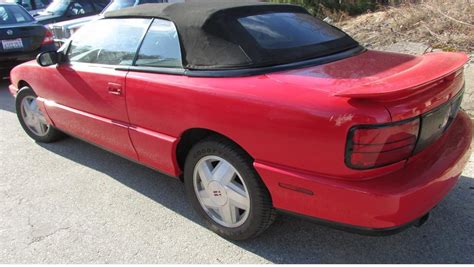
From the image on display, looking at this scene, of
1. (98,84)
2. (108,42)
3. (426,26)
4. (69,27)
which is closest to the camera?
(98,84)

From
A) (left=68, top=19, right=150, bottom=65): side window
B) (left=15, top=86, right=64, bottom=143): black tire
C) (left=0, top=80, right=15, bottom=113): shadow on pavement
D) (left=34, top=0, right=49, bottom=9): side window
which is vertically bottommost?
(left=0, top=80, right=15, bottom=113): shadow on pavement

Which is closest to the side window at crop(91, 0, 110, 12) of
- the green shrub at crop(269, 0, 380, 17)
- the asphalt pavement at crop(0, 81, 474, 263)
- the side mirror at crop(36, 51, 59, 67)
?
the green shrub at crop(269, 0, 380, 17)

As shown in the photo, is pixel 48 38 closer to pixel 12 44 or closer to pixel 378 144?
pixel 12 44

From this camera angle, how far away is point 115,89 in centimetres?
317

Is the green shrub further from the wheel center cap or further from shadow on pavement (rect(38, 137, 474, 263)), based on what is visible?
the wheel center cap

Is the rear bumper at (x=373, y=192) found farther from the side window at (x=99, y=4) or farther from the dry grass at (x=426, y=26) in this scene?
the side window at (x=99, y=4)

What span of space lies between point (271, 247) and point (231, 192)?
46cm

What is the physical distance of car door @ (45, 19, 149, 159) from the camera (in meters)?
3.22

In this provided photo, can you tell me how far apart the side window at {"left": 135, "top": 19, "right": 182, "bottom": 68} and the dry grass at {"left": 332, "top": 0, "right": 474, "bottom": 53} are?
4.50 meters

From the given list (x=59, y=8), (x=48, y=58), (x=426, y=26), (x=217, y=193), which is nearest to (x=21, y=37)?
(x=59, y=8)

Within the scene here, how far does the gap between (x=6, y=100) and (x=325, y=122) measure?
647 centimetres

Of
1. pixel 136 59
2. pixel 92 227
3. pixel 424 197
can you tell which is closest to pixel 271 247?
pixel 424 197

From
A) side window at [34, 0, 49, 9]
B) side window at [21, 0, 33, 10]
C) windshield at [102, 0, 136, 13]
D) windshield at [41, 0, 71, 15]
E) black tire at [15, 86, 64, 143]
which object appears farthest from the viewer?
side window at [34, 0, 49, 9]

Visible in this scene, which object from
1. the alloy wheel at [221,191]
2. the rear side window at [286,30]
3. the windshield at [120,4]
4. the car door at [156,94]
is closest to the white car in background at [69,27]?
the windshield at [120,4]
